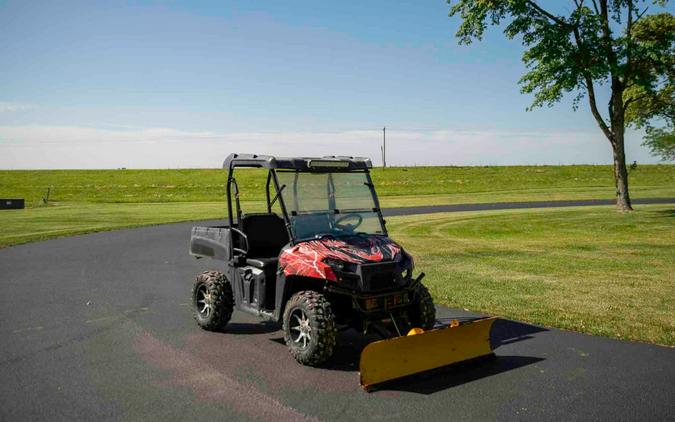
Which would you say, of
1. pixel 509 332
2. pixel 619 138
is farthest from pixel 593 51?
pixel 509 332

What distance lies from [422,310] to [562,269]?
24.9 feet

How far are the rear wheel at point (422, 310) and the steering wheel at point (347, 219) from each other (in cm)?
116

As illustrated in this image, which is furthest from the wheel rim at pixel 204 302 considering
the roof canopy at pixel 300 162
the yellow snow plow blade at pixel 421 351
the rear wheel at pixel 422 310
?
the yellow snow plow blade at pixel 421 351

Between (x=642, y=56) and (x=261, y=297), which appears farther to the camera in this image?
(x=642, y=56)

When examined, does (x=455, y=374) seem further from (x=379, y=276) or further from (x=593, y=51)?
(x=593, y=51)

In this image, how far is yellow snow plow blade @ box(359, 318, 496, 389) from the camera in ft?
18.7

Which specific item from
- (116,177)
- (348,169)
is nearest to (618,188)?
(348,169)

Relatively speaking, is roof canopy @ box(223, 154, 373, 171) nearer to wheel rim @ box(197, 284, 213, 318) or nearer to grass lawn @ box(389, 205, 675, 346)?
wheel rim @ box(197, 284, 213, 318)

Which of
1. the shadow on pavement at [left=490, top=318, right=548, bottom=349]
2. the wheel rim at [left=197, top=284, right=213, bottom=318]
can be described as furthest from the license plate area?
the wheel rim at [left=197, top=284, right=213, bottom=318]

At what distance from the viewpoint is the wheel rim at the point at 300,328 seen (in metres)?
6.43

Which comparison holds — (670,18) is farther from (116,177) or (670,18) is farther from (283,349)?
(116,177)

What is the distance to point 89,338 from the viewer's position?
307 inches

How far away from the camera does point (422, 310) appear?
7027mm

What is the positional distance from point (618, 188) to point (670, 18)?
831 centimetres
